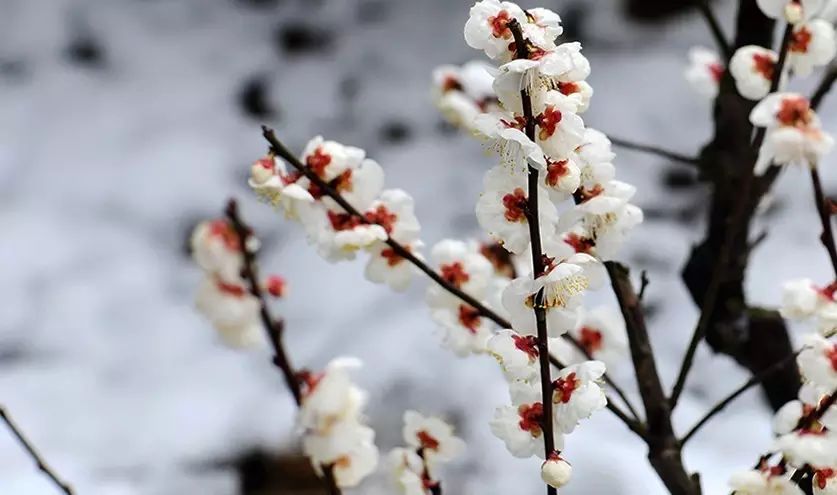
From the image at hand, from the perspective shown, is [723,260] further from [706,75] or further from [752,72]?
[706,75]

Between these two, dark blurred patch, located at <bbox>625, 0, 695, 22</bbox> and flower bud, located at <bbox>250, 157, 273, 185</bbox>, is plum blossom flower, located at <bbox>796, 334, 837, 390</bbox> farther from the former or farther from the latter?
dark blurred patch, located at <bbox>625, 0, 695, 22</bbox>

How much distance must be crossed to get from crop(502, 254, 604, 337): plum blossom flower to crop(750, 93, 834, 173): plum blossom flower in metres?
0.13

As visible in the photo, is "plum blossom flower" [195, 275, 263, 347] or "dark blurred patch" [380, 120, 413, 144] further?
"dark blurred patch" [380, 120, 413, 144]

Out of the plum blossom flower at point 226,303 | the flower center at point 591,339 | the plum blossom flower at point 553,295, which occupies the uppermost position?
the flower center at point 591,339

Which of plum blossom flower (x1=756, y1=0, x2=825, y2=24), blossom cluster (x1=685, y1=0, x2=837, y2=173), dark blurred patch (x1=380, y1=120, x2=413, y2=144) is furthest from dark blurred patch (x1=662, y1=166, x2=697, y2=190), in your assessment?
plum blossom flower (x1=756, y1=0, x2=825, y2=24)

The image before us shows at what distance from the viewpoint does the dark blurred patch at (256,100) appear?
1715 mm

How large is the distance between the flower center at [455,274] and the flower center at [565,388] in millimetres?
153

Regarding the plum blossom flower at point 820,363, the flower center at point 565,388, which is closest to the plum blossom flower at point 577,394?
the flower center at point 565,388

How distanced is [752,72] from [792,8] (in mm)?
47

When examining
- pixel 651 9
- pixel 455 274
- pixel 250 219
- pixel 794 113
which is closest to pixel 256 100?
pixel 250 219

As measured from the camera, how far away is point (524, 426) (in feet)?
1.47

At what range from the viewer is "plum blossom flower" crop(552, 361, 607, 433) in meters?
0.42

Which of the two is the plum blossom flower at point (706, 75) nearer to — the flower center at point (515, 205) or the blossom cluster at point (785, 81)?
the blossom cluster at point (785, 81)

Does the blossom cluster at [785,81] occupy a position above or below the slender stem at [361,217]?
above
